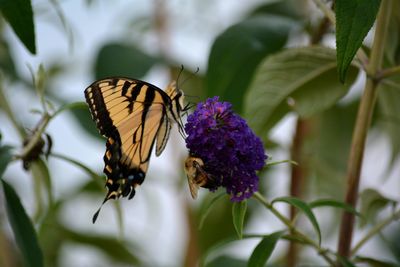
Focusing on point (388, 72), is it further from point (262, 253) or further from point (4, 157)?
point (4, 157)

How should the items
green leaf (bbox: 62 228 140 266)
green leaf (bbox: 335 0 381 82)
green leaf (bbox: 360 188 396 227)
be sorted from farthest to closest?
1. green leaf (bbox: 62 228 140 266)
2. green leaf (bbox: 360 188 396 227)
3. green leaf (bbox: 335 0 381 82)

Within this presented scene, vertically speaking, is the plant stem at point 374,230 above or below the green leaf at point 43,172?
above

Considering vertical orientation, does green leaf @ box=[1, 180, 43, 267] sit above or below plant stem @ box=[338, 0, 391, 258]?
below

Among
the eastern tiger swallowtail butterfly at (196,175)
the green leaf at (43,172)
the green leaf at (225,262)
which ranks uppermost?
the eastern tiger swallowtail butterfly at (196,175)

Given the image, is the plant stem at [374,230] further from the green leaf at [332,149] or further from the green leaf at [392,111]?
the green leaf at [332,149]

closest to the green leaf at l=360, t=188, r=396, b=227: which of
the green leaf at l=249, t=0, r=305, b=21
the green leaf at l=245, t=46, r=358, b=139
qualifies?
the green leaf at l=245, t=46, r=358, b=139

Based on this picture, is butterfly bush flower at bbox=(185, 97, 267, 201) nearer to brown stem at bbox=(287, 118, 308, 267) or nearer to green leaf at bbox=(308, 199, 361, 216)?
green leaf at bbox=(308, 199, 361, 216)

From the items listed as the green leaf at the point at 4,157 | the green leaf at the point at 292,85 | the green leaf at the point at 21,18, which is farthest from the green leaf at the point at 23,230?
the green leaf at the point at 292,85
